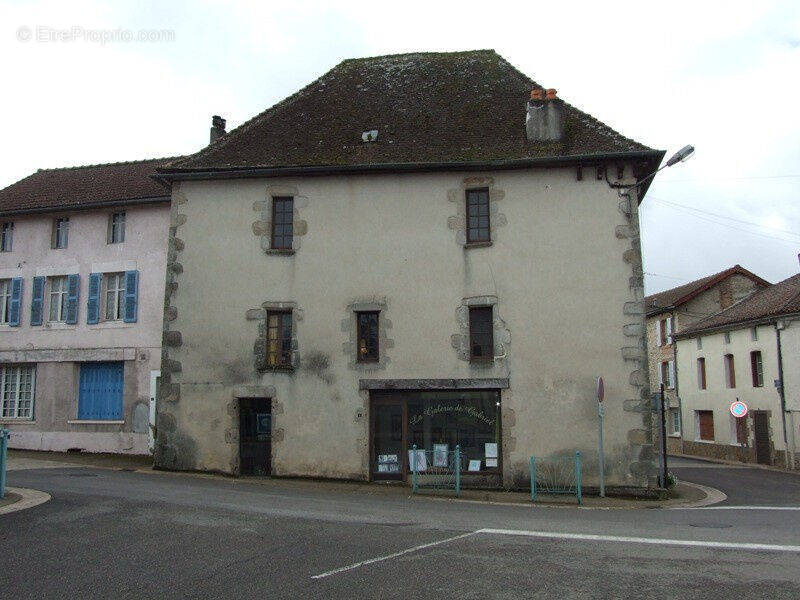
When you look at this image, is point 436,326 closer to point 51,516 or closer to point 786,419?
point 51,516

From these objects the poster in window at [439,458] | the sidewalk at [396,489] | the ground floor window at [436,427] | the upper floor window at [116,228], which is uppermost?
the upper floor window at [116,228]

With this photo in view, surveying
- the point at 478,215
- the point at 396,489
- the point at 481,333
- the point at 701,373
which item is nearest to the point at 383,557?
the point at 396,489

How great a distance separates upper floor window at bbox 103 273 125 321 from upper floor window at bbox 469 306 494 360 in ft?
34.6

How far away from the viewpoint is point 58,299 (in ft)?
70.7

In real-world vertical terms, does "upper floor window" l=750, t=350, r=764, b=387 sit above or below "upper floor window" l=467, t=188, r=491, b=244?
below

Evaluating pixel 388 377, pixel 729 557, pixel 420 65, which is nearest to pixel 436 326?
pixel 388 377

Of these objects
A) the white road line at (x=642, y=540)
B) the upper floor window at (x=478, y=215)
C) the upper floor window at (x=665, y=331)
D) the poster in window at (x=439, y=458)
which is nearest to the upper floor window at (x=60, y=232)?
the upper floor window at (x=478, y=215)

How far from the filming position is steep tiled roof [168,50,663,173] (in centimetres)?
1631

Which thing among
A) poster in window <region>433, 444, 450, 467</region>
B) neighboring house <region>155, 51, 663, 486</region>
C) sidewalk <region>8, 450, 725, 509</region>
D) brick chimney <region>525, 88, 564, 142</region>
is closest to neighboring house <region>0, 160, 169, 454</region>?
sidewalk <region>8, 450, 725, 509</region>

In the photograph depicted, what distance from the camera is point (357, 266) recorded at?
54.1 feet

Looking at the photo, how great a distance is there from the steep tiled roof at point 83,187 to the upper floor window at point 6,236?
56cm

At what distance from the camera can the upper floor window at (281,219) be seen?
668 inches

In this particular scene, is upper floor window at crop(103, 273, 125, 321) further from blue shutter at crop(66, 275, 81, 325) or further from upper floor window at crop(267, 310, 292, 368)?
upper floor window at crop(267, 310, 292, 368)

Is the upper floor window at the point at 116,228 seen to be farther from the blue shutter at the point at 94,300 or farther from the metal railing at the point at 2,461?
the metal railing at the point at 2,461
